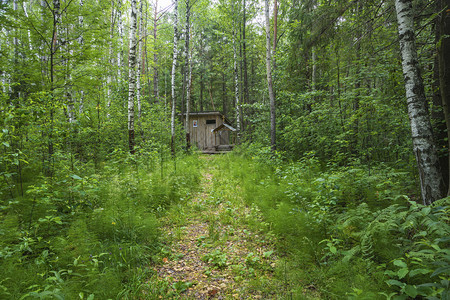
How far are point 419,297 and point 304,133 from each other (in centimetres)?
762

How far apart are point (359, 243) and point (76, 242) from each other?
3.93 meters

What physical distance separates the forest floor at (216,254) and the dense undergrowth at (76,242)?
0.38 metres

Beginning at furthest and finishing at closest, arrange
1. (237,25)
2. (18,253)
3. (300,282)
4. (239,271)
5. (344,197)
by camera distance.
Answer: (237,25) → (344,197) → (239,271) → (300,282) → (18,253)

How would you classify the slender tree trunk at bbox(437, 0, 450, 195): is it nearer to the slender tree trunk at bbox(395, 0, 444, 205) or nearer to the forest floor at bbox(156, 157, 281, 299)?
the slender tree trunk at bbox(395, 0, 444, 205)

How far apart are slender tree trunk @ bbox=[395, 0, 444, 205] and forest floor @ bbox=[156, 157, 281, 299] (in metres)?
2.64

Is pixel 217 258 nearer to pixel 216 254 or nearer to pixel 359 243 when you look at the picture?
pixel 216 254

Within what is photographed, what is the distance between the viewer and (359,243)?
294cm

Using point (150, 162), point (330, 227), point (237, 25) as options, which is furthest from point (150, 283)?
point (237, 25)

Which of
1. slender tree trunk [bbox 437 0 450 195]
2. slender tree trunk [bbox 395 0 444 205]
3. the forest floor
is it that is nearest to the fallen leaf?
the forest floor

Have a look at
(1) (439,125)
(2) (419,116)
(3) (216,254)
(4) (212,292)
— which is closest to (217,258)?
(3) (216,254)

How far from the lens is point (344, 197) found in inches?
169

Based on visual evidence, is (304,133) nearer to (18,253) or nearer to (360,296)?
(360,296)

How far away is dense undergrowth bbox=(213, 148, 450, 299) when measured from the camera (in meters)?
1.94

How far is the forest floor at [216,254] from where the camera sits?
2.84m
